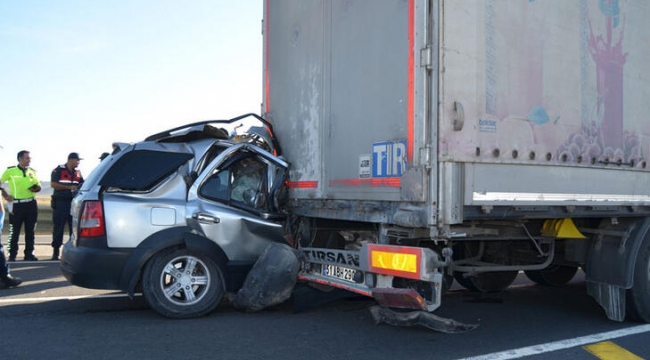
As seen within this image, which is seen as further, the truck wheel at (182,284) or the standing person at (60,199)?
the standing person at (60,199)

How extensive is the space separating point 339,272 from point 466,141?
1.70 m

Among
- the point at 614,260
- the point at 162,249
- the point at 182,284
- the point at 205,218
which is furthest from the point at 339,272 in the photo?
the point at 614,260

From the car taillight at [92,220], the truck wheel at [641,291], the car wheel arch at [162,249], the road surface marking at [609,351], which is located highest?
the car taillight at [92,220]

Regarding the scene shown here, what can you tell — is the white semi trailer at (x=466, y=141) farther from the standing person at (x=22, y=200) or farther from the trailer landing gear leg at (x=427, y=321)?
the standing person at (x=22, y=200)

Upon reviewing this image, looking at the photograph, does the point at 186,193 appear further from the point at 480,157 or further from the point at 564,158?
the point at 564,158

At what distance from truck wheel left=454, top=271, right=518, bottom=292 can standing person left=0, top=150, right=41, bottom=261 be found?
6964 mm

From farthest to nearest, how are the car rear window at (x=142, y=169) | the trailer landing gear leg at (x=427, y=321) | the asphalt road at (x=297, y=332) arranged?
the car rear window at (x=142, y=169) < the trailer landing gear leg at (x=427, y=321) < the asphalt road at (x=297, y=332)

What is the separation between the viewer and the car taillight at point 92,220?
470cm

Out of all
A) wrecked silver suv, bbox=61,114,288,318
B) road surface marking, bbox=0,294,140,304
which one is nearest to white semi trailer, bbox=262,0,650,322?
wrecked silver suv, bbox=61,114,288,318

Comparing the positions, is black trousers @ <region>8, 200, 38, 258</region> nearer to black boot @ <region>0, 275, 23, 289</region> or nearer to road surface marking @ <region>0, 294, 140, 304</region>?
black boot @ <region>0, 275, 23, 289</region>

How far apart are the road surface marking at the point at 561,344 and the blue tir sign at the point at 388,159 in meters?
1.51

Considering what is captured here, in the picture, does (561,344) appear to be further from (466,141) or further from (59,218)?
(59,218)

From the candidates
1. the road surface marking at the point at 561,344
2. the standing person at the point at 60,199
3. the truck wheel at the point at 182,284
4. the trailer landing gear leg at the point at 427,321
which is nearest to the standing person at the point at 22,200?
the standing person at the point at 60,199

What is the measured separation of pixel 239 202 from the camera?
5.27 metres
